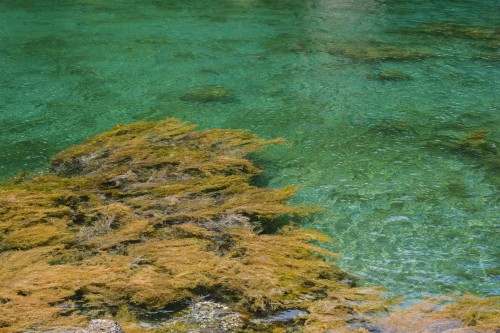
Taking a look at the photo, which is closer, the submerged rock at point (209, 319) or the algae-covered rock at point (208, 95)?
the submerged rock at point (209, 319)

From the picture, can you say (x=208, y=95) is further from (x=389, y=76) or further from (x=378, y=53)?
(x=378, y=53)

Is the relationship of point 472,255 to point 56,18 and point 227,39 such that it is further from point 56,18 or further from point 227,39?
point 56,18

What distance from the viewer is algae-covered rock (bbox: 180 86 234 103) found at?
357 inches

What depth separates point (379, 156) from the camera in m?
7.09

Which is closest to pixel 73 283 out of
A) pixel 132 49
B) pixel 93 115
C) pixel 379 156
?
pixel 379 156

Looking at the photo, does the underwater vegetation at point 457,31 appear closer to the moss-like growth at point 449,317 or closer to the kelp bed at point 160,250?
the kelp bed at point 160,250

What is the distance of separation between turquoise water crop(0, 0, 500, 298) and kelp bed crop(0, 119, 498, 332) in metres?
0.53

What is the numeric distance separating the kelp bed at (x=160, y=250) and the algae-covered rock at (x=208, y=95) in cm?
252

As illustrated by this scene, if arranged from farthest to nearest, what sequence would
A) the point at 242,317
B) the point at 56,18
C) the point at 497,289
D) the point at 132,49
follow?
the point at 56,18 → the point at 132,49 → the point at 497,289 → the point at 242,317

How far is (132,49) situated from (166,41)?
824mm

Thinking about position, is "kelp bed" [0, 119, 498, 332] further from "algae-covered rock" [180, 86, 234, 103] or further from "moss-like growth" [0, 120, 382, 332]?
"algae-covered rock" [180, 86, 234, 103]

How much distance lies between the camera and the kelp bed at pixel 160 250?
4051 mm

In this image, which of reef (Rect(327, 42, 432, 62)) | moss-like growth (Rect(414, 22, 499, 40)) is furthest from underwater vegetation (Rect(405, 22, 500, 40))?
reef (Rect(327, 42, 432, 62))

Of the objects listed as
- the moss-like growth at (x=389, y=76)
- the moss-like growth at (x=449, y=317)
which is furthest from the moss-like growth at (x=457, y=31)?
the moss-like growth at (x=449, y=317)
